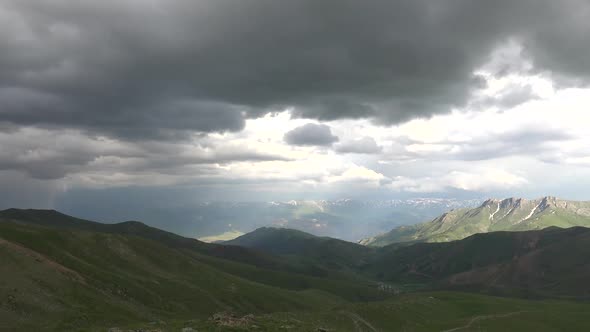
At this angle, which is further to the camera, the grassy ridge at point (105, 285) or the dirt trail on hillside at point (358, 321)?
the dirt trail on hillside at point (358, 321)

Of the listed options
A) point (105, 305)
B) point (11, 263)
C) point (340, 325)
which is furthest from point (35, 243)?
point (340, 325)

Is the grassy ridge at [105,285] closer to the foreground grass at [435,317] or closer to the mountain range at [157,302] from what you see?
the mountain range at [157,302]

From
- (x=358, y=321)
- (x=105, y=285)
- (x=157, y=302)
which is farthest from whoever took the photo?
(x=157, y=302)

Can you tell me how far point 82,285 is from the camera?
99.2 meters

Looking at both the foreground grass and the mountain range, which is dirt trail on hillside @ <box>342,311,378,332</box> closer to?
the foreground grass

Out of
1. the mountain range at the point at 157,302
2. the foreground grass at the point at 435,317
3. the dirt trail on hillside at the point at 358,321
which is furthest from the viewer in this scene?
the foreground grass at the point at 435,317

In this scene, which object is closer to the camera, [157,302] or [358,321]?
[358,321]

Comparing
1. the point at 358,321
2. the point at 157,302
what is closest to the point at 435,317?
the point at 358,321

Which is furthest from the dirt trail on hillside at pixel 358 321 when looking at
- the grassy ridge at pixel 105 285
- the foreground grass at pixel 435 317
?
the grassy ridge at pixel 105 285

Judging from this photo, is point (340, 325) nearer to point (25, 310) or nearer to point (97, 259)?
point (25, 310)

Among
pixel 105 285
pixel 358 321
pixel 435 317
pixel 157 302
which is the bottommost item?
pixel 435 317

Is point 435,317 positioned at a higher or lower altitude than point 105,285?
lower

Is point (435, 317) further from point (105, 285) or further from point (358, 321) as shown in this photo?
point (105, 285)

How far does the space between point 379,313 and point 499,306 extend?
69272mm
